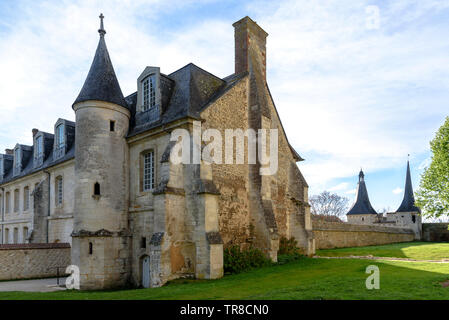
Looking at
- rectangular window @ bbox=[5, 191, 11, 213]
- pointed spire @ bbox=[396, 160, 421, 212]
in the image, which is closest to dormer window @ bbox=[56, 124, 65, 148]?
rectangular window @ bbox=[5, 191, 11, 213]

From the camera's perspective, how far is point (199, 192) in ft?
44.4

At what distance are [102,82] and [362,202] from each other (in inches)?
1846

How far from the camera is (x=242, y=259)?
1474 cm

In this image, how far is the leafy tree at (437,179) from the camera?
2655 centimetres

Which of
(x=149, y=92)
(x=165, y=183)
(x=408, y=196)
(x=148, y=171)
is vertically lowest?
(x=408, y=196)

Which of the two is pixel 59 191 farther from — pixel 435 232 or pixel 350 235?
pixel 435 232

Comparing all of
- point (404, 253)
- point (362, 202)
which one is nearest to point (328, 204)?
point (362, 202)

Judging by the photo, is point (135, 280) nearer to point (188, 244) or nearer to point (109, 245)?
point (109, 245)

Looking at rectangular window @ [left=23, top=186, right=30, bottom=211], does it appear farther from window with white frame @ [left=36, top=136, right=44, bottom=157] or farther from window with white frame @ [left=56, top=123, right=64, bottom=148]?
window with white frame @ [left=56, top=123, right=64, bottom=148]

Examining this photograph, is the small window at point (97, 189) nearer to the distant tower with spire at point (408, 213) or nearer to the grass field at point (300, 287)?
the grass field at point (300, 287)

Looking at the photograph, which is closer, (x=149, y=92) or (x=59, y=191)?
(x=149, y=92)

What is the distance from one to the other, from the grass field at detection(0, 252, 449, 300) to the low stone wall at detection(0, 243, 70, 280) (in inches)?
293

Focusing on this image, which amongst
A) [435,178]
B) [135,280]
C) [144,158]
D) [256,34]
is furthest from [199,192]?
[435,178]

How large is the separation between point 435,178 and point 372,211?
25.9m
